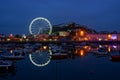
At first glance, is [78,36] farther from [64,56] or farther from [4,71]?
Result: [4,71]

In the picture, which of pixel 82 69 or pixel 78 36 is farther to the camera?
pixel 78 36

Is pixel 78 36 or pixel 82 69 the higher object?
pixel 78 36

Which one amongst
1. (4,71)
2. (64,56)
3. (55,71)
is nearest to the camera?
(4,71)

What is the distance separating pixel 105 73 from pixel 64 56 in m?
12.2

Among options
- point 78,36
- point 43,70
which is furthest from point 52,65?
point 78,36

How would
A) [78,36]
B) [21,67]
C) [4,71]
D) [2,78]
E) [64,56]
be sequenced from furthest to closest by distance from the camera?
1. [78,36]
2. [64,56]
3. [21,67]
4. [4,71]
5. [2,78]

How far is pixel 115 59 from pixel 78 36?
73032mm

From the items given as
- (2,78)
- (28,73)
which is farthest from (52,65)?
(2,78)

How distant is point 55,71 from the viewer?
3250 cm

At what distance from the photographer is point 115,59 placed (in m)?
38.9

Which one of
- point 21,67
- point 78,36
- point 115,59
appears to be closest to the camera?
point 21,67

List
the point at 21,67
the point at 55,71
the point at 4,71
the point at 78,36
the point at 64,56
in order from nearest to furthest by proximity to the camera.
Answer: the point at 4,71 → the point at 55,71 → the point at 21,67 → the point at 64,56 → the point at 78,36

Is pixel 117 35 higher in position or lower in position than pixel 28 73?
higher

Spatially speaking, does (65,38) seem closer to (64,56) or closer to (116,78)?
(64,56)
